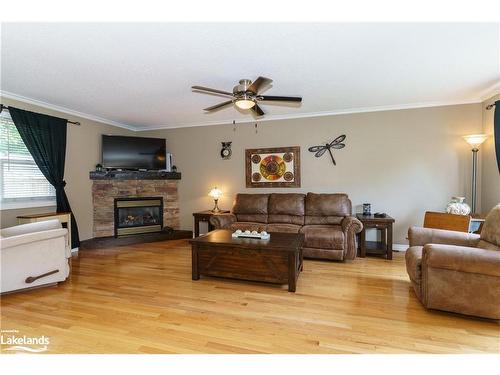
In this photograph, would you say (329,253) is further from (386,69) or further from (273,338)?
(386,69)

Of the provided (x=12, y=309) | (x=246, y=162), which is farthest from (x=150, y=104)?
(x=12, y=309)

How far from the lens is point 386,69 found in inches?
113

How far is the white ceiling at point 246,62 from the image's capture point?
210 cm

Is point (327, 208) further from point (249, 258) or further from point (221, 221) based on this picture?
point (249, 258)

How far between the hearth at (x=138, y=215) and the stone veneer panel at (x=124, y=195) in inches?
3.4

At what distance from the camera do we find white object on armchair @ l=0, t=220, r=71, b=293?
257cm

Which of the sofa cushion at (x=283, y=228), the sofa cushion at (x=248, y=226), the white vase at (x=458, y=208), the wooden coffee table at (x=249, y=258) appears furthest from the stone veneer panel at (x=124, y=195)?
the white vase at (x=458, y=208)

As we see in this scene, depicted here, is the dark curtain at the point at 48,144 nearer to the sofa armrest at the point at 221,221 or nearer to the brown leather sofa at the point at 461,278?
the sofa armrest at the point at 221,221

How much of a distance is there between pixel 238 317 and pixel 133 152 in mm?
4240

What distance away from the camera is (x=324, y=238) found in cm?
372

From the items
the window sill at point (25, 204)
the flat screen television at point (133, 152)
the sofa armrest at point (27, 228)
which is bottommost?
the sofa armrest at point (27, 228)

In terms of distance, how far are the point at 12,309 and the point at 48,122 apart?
2.94m

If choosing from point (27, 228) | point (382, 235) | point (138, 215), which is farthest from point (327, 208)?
point (27, 228)

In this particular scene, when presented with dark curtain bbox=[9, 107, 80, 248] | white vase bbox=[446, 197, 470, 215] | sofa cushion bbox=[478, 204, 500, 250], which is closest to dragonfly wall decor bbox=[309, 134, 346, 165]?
white vase bbox=[446, 197, 470, 215]
